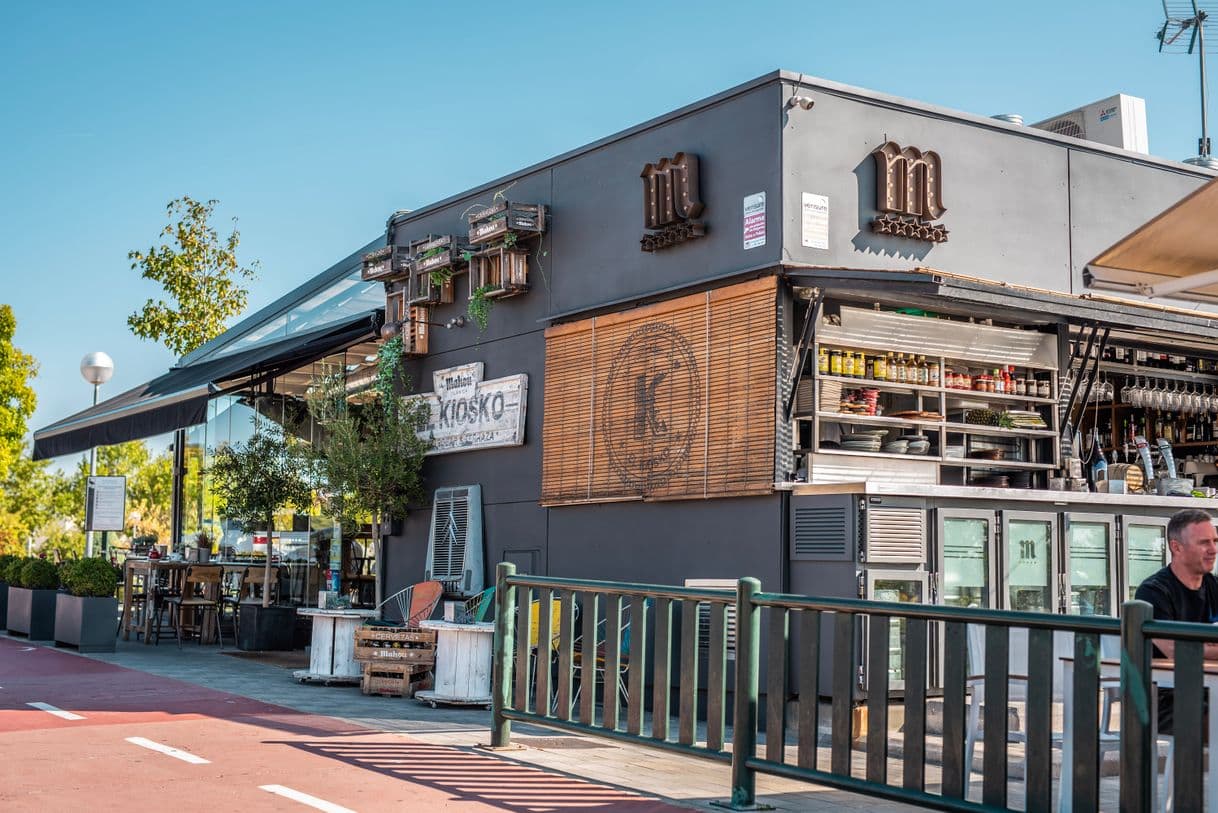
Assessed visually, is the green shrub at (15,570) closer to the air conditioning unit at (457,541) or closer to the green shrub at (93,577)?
the green shrub at (93,577)

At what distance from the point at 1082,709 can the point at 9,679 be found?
30.6 ft

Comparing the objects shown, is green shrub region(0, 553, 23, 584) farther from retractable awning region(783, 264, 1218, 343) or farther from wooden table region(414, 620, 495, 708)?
retractable awning region(783, 264, 1218, 343)

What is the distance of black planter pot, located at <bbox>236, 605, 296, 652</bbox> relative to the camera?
14398 millimetres

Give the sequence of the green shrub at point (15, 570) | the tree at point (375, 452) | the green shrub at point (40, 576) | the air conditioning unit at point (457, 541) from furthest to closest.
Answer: the green shrub at point (15, 570) < the green shrub at point (40, 576) < the tree at point (375, 452) < the air conditioning unit at point (457, 541)

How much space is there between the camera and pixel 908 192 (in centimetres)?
1016

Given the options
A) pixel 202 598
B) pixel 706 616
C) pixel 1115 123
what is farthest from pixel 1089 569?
pixel 202 598

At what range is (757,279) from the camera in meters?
9.78

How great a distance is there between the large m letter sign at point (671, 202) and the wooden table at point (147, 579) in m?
7.43

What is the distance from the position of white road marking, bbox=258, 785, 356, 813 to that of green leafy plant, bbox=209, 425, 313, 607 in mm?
8258

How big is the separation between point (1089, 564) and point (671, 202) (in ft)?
13.7

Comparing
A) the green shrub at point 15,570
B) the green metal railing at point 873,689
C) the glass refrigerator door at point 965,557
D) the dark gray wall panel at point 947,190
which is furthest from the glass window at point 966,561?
the green shrub at point 15,570

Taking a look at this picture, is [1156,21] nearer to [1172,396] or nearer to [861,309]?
[1172,396]

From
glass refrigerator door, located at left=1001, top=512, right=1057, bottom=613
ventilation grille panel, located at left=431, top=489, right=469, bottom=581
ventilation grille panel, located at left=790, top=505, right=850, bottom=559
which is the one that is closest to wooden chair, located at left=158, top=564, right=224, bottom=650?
ventilation grille panel, located at left=431, top=489, right=469, bottom=581

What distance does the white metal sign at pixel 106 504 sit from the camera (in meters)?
16.2
